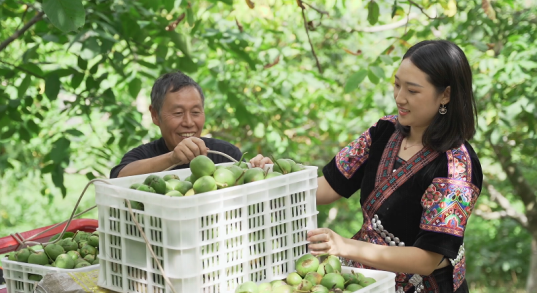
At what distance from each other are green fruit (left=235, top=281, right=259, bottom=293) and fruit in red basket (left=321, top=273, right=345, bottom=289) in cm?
21

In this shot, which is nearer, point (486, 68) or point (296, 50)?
point (486, 68)

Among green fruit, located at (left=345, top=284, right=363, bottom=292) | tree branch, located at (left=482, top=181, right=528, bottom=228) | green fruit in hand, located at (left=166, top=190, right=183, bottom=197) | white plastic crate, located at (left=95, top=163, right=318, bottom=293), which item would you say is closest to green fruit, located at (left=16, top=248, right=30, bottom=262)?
white plastic crate, located at (left=95, top=163, right=318, bottom=293)

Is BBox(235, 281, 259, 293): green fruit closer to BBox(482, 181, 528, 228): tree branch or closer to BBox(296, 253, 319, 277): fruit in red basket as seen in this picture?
BBox(296, 253, 319, 277): fruit in red basket

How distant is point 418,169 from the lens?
7.06 ft

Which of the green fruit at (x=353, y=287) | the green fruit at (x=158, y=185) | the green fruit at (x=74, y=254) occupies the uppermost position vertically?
the green fruit at (x=158, y=185)

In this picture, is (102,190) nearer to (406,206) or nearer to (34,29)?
(406,206)

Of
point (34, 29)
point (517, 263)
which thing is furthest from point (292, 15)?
point (517, 263)

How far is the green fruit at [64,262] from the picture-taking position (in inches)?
76.1

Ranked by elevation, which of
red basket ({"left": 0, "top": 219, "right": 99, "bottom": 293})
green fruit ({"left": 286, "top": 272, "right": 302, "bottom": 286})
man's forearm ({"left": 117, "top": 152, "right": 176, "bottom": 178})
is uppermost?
man's forearm ({"left": 117, "top": 152, "right": 176, "bottom": 178})

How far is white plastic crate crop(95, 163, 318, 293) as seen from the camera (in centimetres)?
155

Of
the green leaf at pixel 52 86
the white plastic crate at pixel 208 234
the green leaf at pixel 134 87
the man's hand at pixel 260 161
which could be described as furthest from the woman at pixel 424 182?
the green leaf at pixel 134 87

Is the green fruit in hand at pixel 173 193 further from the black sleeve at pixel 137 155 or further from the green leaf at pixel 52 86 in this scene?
the green leaf at pixel 52 86

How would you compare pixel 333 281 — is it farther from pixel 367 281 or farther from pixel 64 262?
pixel 64 262

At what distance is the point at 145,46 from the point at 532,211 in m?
3.93
